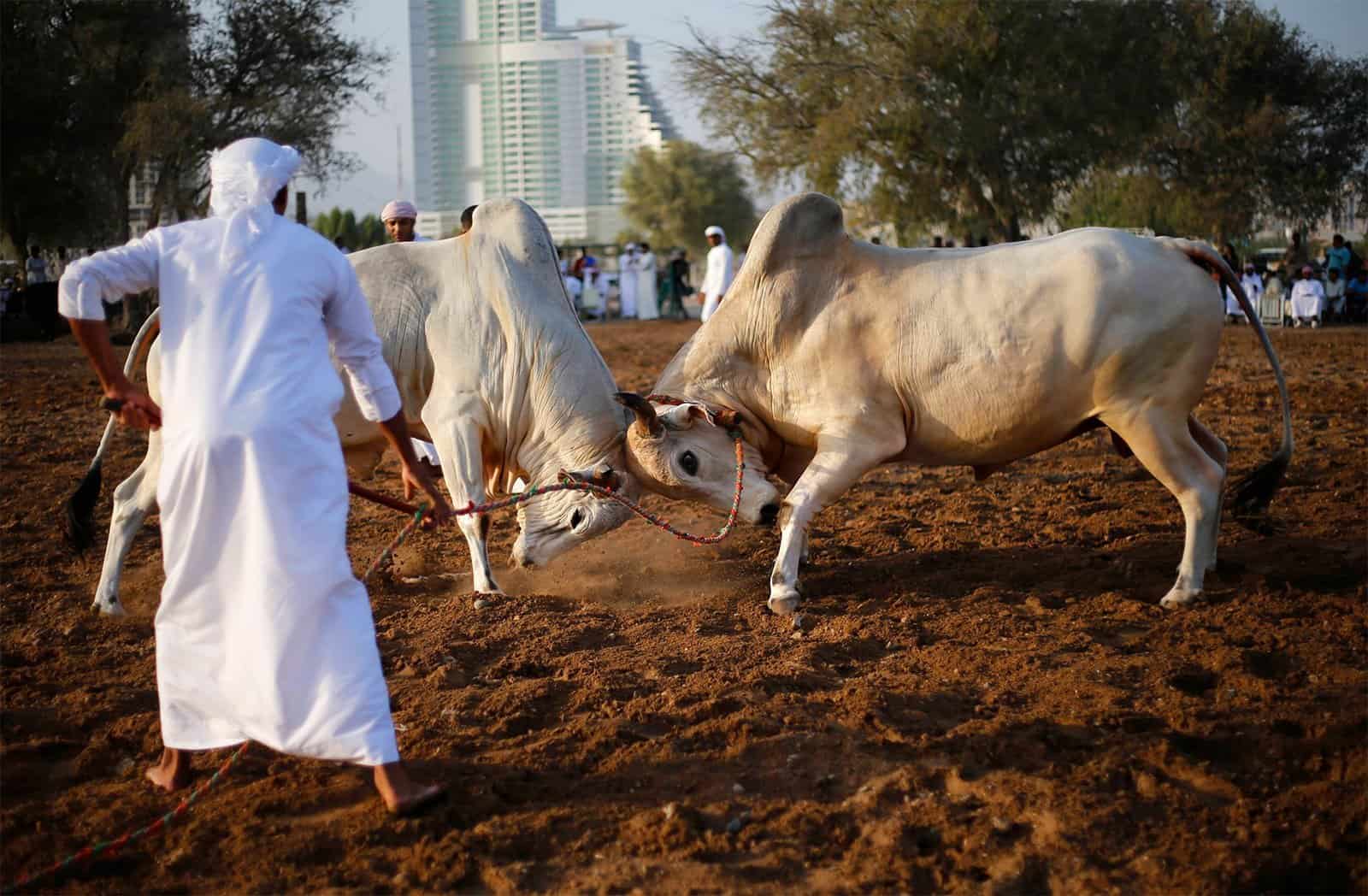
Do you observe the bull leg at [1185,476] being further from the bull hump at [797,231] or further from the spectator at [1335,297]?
the spectator at [1335,297]

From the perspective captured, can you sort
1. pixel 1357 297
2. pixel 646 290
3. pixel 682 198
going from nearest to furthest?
pixel 1357 297, pixel 646 290, pixel 682 198

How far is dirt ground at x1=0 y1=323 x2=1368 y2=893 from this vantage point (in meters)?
3.27

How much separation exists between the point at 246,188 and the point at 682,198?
189 ft

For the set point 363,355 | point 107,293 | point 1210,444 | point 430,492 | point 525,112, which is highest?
point 525,112

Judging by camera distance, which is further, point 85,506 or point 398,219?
point 398,219

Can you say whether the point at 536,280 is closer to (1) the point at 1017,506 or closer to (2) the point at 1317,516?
(1) the point at 1017,506

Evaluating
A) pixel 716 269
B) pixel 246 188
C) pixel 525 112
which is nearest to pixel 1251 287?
pixel 716 269

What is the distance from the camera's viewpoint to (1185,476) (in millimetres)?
5344

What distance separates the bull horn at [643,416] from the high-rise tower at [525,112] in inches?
3283

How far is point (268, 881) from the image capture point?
3205 millimetres

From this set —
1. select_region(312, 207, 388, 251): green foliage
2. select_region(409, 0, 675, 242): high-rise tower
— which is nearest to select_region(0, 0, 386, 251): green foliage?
select_region(312, 207, 388, 251): green foliage

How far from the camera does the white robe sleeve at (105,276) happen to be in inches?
134

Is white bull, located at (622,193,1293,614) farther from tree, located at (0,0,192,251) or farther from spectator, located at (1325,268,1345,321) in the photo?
tree, located at (0,0,192,251)

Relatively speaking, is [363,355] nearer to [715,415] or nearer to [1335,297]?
[715,415]
